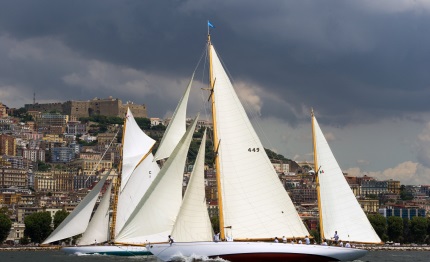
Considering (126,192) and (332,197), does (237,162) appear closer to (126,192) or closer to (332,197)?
(332,197)

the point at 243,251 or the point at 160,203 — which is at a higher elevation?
the point at 160,203

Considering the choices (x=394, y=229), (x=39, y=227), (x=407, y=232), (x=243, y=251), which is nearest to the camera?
(x=243, y=251)

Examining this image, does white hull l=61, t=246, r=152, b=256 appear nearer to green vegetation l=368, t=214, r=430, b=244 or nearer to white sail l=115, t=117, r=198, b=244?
white sail l=115, t=117, r=198, b=244

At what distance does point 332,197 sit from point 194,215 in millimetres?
8812

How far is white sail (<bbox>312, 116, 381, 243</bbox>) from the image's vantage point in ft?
155

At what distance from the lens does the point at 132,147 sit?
210 feet

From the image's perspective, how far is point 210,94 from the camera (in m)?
41.8

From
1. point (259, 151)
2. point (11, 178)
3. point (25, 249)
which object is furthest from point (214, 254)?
point (11, 178)

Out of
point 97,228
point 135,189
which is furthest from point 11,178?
point 135,189

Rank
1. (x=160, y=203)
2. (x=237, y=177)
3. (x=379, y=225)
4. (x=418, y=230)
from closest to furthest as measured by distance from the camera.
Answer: (x=237, y=177) → (x=160, y=203) → (x=379, y=225) → (x=418, y=230)

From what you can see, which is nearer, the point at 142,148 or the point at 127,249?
the point at 127,249

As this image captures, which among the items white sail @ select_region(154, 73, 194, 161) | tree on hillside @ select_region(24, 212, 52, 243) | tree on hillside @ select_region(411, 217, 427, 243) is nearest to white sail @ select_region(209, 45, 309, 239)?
white sail @ select_region(154, 73, 194, 161)

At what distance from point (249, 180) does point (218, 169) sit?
4.74ft

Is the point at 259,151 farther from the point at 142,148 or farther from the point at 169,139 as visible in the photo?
the point at 142,148
